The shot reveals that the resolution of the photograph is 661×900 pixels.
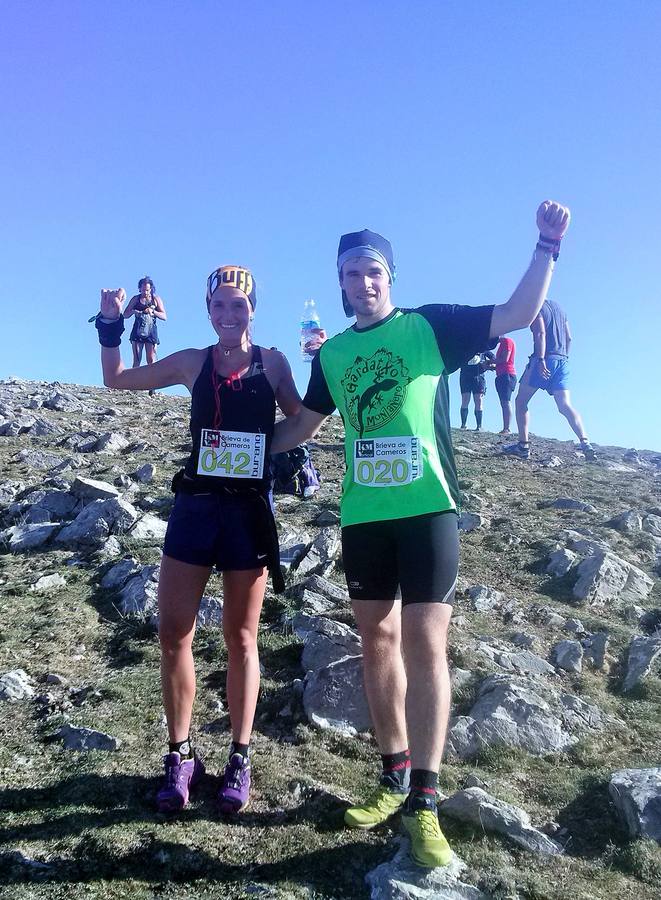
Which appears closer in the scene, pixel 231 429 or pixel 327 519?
pixel 231 429

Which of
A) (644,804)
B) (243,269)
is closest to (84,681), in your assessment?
(243,269)

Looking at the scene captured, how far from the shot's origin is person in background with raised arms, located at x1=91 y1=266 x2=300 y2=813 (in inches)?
148

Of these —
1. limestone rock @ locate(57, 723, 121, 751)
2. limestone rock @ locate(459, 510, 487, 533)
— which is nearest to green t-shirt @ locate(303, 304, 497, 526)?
limestone rock @ locate(57, 723, 121, 751)

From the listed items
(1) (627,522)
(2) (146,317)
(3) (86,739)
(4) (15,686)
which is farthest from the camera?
(2) (146,317)

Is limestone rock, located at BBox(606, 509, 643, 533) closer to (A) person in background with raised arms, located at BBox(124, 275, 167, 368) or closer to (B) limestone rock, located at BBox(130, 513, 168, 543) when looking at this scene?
(B) limestone rock, located at BBox(130, 513, 168, 543)

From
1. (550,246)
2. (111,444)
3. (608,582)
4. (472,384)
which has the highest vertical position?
(472,384)

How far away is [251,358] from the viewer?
13.5 feet

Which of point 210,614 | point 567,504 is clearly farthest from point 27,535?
point 567,504

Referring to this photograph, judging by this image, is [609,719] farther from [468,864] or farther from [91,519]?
[91,519]

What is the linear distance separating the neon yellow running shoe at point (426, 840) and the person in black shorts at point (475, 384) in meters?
11.6

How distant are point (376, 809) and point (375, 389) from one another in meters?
2.18

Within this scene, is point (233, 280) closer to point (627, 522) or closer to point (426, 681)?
point (426, 681)

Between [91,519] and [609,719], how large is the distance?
220 inches

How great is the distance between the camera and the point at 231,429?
3.95 m
